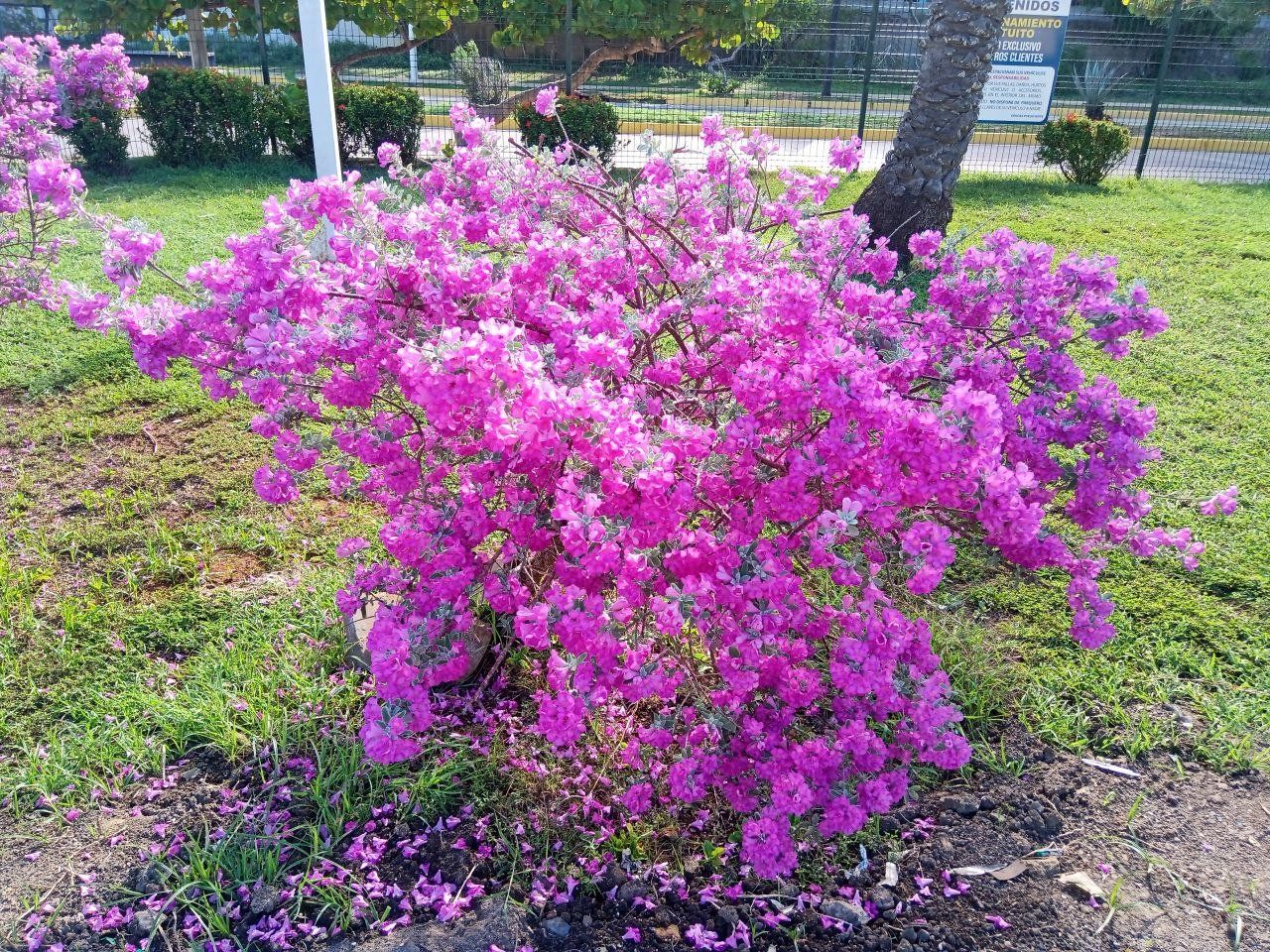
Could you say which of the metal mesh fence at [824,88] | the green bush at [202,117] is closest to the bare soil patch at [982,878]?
the metal mesh fence at [824,88]

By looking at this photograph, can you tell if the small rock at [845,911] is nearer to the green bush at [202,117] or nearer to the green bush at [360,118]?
the green bush at [360,118]

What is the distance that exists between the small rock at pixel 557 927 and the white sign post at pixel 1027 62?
34.7 feet

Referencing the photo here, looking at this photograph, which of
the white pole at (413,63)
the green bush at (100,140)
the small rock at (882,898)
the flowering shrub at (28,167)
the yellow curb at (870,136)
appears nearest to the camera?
the small rock at (882,898)

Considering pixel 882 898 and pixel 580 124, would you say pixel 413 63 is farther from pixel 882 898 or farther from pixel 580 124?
pixel 882 898

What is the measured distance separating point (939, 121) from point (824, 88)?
23.8 ft

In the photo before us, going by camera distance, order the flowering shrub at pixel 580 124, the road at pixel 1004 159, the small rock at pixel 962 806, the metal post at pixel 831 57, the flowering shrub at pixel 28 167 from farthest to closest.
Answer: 1. the metal post at pixel 831 57
2. the road at pixel 1004 159
3. the flowering shrub at pixel 580 124
4. the flowering shrub at pixel 28 167
5. the small rock at pixel 962 806

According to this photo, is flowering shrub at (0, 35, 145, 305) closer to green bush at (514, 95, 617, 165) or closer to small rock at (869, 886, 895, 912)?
small rock at (869, 886, 895, 912)

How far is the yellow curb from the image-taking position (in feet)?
42.1

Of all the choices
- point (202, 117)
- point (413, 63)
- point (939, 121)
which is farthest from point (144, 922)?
point (413, 63)

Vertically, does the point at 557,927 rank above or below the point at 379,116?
below

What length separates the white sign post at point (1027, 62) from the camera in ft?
35.1

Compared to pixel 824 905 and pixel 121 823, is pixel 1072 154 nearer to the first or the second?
pixel 824 905

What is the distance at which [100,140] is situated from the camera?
9.76 meters

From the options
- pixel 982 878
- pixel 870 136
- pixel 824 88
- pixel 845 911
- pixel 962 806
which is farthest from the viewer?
pixel 870 136
